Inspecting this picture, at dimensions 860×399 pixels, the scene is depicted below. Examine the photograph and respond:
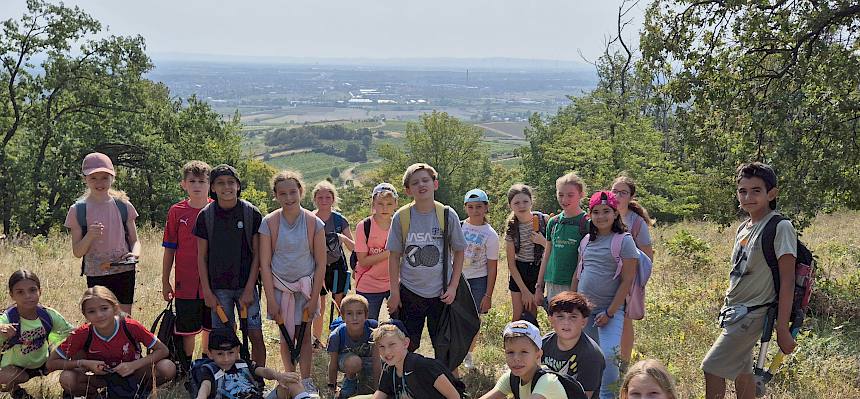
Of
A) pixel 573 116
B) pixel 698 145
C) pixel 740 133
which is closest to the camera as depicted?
pixel 740 133

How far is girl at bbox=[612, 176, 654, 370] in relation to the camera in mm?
5391

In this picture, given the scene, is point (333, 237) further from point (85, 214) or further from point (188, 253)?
point (85, 214)

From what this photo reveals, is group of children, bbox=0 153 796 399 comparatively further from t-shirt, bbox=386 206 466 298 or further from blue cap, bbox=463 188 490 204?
blue cap, bbox=463 188 490 204

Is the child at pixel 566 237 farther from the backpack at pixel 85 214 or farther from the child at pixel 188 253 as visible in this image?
the backpack at pixel 85 214

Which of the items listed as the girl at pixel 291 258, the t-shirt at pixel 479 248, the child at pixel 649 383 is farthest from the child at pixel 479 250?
the child at pixel 649 383

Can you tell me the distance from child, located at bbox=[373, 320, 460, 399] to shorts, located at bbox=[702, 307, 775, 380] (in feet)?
5.61

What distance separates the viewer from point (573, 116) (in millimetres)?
45188

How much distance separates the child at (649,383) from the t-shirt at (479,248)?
2611 millimetres

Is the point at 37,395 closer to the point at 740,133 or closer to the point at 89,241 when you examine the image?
the point at 89,241

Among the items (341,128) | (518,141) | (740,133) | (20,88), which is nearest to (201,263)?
(740,133)

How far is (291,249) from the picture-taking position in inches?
196

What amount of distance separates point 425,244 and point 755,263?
2.27 metres

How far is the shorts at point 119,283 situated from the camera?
5426 millimetres

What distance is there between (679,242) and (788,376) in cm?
604
